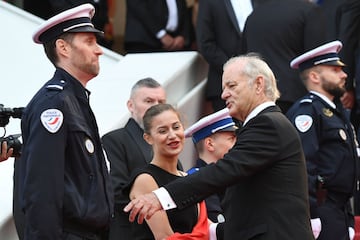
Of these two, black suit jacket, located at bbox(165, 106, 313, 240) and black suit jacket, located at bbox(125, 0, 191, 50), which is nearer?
black suit jacket, located at bbox(165, 106, 313, 240)

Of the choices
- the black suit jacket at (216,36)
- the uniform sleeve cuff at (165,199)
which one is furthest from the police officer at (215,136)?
the black suit jacket at (216,36)

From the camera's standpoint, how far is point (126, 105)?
28.0ft

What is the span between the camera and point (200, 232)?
6441 mm

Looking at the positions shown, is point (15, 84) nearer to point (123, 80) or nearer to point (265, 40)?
point (123, 80)

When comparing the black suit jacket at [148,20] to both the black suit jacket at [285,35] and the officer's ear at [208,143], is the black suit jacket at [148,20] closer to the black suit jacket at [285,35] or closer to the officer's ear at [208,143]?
the black suit jacket at [285,35]

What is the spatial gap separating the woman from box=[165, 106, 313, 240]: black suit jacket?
1.82 feet

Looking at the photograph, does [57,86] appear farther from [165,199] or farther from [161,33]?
[161,33]

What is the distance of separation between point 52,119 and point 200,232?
1184 millimetres

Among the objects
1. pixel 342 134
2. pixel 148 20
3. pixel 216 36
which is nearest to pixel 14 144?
pixel 342 134

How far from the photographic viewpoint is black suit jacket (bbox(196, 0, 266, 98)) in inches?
Result: 378

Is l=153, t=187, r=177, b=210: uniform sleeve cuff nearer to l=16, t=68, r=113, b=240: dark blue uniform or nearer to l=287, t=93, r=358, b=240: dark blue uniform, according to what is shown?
l=16, t=68, r=113, b=240: dark blue uniform

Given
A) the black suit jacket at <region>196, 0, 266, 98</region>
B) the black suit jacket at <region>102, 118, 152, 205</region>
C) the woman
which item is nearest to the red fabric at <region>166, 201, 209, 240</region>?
the woman

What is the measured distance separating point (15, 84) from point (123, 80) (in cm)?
87

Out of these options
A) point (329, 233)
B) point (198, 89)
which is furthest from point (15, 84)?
point (329, 233)
